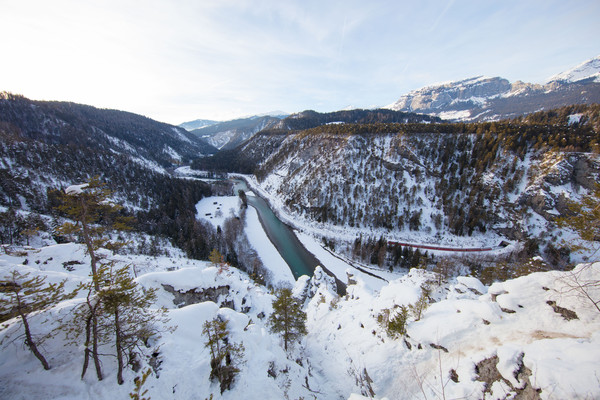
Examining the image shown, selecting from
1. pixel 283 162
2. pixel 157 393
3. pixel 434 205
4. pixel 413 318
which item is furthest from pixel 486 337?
pixel 283 162

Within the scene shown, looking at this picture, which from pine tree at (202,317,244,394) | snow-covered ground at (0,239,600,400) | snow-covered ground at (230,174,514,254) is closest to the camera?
snow-covered ground at (0,239,600,400)

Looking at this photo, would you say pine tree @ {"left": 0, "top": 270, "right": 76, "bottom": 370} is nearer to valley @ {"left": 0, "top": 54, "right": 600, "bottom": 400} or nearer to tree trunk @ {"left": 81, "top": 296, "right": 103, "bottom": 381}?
valley @ {"left": 0, "top": 54, "right": 600, "bottom": 400}

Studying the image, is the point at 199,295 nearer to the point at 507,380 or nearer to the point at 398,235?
the point at 507,380

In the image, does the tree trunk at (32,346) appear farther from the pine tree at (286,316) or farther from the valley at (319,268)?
the pine tree at (286,316)

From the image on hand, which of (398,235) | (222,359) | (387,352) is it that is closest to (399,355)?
(387,352)

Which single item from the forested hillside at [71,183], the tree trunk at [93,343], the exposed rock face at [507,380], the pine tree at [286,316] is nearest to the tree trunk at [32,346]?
the tree trunk at [93,343]

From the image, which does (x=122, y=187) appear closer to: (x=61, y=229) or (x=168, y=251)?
(x=168, y=251)

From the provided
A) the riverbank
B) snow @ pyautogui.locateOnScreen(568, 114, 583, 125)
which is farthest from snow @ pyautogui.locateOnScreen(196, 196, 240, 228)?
snow @ pyautogui.locateOnScreen(568, 114, 583, 125)
